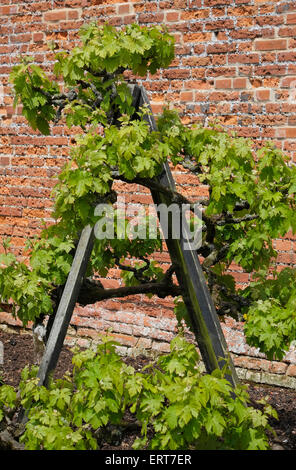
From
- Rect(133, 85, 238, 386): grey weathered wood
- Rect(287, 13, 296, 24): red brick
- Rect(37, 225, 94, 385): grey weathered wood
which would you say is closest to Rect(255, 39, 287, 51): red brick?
Rect(287, 13, 296, 24): red brick

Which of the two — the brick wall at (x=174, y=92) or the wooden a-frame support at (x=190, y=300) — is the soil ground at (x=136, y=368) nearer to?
the brick wall at (x=174, y=92)

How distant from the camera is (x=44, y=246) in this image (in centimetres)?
296

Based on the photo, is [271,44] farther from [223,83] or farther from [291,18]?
[223,83]

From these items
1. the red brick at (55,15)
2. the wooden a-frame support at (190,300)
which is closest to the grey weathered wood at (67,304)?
the wooden a-frame support at (190,300)

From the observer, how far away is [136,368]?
4055mm

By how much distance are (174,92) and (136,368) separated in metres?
1.82

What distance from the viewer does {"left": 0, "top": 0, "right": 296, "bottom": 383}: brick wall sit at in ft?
12.1

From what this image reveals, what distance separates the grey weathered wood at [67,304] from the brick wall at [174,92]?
156 cm

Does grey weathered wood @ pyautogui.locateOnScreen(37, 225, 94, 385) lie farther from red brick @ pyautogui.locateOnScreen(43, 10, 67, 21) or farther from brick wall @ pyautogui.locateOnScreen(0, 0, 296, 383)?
red brick @ pyautogui.locateOnScreen(43, 10, 67, 21)

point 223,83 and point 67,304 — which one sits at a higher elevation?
point 223,83

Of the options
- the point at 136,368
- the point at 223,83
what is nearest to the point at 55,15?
the point at 223,83

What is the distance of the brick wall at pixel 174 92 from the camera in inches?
145

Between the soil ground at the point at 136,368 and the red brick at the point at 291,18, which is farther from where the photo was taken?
the red brick at the point at 291,18

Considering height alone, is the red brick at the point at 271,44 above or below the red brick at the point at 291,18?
below
